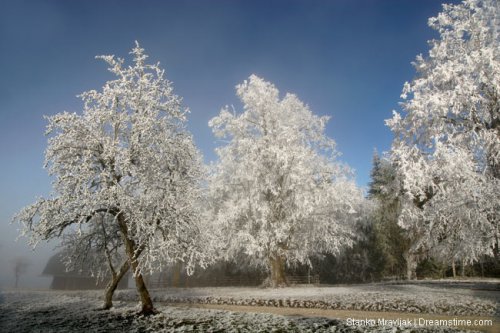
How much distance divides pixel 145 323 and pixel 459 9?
21.0 metres

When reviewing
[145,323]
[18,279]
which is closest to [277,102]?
[145,323]

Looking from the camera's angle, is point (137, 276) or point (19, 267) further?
point (19, 267)

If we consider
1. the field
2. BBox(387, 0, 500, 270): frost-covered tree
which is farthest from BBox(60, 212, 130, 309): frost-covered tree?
BBox(387, 0, 500, 270): frost-covered tree

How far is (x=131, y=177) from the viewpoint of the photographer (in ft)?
51.0

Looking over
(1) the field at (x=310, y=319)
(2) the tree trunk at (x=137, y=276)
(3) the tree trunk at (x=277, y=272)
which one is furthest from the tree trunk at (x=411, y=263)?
(2) the tree trunk at (x=137, y=276)

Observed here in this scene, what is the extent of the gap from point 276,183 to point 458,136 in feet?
44.5

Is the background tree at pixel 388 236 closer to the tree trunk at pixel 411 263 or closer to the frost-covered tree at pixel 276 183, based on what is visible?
the tree trunk at pixel 411 263

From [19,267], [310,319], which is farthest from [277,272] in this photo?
[19,267]

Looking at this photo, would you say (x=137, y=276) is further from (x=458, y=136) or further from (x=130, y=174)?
(x=458, y=136)

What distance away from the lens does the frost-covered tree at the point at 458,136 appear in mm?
15031

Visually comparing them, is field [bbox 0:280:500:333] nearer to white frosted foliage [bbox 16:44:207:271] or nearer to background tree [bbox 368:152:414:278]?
white frosted foliage [bbox 16:44:207:271]

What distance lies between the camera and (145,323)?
42.8ft

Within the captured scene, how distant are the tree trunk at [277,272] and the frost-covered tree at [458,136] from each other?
474 inches

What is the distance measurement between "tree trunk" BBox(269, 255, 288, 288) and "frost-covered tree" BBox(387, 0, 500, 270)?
12.0m
